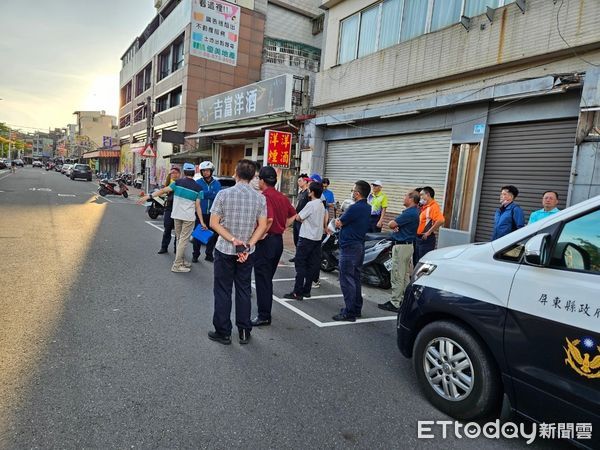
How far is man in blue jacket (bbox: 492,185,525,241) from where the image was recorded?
5.76m

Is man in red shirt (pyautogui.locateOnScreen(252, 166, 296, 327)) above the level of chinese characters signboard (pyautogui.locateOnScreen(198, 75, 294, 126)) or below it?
below

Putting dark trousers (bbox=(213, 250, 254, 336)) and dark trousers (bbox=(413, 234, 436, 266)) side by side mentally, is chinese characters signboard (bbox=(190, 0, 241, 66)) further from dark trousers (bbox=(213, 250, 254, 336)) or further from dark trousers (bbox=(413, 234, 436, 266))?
dark trousers (bbox=(213, 250, 254, 336))

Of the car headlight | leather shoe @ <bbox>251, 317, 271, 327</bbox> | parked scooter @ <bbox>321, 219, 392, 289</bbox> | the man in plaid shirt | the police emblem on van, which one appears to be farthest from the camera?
parked scooter @ <bbox>321, 219, 392, 289</bbox>

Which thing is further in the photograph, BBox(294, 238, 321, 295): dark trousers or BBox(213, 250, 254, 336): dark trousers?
BBox(294, 238, 321, 295): dark trousers

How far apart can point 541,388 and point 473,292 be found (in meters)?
0.70

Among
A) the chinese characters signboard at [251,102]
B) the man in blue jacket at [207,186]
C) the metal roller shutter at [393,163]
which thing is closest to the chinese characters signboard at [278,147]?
the chinese characters signboard at [251,102]

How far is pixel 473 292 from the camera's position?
2881 millimetres

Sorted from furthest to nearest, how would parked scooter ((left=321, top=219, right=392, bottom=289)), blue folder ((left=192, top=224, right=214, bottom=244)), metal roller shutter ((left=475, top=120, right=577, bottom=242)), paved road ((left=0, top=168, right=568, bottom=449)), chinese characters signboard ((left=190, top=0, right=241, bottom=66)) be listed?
chinese characters signboard ((left=190, top=0, right=241, bottom=66))
blue folder ((left=192, top=224, right=214, bottom=244))
metal roller shutter ((left=475, top=120, right=577, bottom=242))
parked scooter ((left=321, top=219, right=392, bottom=289))
paved road ((left=0, top=168, right=568, bottom=449))

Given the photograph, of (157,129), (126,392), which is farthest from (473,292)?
(157,129)

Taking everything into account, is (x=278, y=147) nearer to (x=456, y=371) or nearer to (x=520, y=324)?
(x=456, y=371)

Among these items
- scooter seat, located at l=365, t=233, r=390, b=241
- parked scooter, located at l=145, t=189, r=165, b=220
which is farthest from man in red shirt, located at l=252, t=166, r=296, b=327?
parked scooter, located at l=145, t=189, r=165, b=220

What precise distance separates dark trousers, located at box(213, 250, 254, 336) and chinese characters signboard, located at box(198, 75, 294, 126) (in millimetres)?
11443

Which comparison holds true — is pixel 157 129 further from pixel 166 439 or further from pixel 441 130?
pixel 166 439

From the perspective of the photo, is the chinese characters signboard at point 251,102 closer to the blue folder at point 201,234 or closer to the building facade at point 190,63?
the building facade at point 190,63
